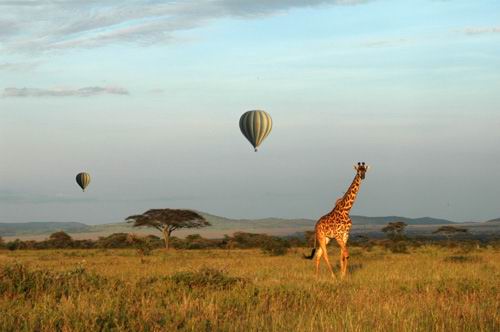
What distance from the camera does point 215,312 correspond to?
1016 cm

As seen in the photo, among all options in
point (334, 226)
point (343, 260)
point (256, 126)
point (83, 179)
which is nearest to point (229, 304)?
point (343, 260)

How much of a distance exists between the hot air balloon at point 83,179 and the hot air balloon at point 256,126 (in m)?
24.5

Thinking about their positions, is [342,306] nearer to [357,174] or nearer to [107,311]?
[107,311]

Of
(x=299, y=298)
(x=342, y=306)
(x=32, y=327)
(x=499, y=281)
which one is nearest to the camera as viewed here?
(x=32, y=327)

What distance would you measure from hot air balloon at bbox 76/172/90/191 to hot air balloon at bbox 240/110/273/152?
24.5 meters

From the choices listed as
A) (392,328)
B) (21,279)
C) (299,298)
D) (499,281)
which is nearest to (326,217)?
(499,281)

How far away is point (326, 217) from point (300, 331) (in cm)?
1199

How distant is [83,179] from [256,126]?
85.1 feet

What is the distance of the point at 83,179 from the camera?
65.8m

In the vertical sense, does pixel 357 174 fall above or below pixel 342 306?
above

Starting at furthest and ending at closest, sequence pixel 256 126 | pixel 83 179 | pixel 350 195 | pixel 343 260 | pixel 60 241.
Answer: pixel 60 241, pixel 83 179, pixel 256 126, pixel 350 195, pixel 343 260

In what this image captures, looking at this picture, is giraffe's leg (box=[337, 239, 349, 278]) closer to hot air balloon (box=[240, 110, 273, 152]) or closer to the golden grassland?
the golden grassland

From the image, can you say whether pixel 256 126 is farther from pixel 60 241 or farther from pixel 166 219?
pixel 60 241

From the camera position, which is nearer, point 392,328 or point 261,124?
point 392,328
